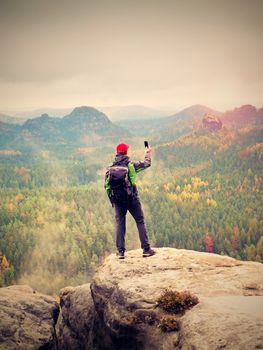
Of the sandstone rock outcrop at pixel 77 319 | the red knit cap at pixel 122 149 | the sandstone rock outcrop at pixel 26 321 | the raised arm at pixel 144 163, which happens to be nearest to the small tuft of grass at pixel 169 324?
the raised arm at pixel 144 163

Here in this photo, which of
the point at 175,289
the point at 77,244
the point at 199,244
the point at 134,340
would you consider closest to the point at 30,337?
the point at 134,340

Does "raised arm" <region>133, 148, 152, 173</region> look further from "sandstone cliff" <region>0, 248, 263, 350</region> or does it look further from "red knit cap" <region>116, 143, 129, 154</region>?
"sandstone cliff" <region>0, 248, 263, 350</region>

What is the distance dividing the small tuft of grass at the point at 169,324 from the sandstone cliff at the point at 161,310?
22 cm

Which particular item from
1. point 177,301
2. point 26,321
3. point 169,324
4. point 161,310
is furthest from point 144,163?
point 26,321

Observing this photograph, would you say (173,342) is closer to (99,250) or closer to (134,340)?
(134,340)

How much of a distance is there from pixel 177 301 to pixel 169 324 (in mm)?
1028

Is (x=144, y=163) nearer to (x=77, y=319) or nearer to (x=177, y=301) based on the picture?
(x=177, y=301)

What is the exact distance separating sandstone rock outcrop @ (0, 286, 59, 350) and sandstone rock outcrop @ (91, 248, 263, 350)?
3833mm

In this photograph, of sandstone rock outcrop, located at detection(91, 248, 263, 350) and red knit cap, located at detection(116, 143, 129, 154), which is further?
red knit cap, located at detection(116, 143, 129, 154)

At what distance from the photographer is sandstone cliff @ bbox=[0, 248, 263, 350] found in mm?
13031

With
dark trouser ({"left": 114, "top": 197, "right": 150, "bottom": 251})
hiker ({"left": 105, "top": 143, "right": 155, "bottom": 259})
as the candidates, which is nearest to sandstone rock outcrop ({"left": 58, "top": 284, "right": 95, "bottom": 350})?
dark trouser ({"left": 114, "top": 197, "right": 150, "bottom": 251})

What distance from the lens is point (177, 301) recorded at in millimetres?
15844

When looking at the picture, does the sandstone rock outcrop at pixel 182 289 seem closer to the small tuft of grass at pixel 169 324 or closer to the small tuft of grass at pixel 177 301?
the small tuft of grass at pixel 169 324

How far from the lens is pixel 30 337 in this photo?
23422 millimetres
